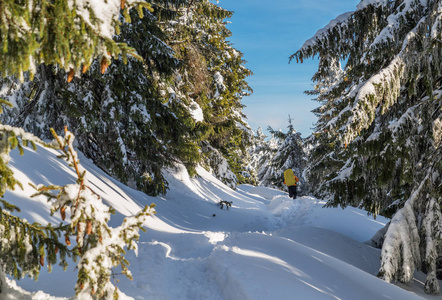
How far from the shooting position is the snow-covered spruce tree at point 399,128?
516 cm

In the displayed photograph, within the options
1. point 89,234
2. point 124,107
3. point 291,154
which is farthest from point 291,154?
point 89,234

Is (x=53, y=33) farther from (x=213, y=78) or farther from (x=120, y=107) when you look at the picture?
(x=213, y=78)

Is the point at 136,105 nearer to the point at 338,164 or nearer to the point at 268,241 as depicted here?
the point at 268,241

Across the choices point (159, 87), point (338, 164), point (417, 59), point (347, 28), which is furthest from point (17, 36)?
point (338, 164)

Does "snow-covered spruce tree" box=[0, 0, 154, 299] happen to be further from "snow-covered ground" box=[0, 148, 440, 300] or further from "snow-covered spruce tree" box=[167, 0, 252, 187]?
"snow-covered spruce tree" box=[167, 0, 252, 187]

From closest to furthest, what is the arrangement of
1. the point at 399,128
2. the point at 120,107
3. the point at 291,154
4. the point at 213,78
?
the point at 399,128 < the point at 120,107 < the point at 213,78 < the point at 291,154

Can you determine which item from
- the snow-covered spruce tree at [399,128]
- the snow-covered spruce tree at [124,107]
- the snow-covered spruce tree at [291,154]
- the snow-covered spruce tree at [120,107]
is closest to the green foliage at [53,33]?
the snow-covered spruce tree at [399,128]

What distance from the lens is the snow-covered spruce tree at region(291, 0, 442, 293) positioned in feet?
16.9

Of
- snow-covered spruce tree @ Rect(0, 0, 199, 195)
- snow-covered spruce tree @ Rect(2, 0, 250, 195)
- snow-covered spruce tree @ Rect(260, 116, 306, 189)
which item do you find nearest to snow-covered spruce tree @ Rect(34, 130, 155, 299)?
snow-covered spruce tree @ Rect(2, 0, 250, 195)

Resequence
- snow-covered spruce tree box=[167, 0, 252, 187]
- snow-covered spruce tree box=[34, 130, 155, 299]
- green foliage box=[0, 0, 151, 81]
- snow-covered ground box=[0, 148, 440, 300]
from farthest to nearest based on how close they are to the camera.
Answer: snow-covered spruce tree box=[167, 0, 252, 187]
snow-covered ground box=[0, 148, 440, 300]
snow-covered spruce tree box=[34, 130, 155, 299]
green foliage box=[0, 0, 151, 81]

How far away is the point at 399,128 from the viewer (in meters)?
5.68

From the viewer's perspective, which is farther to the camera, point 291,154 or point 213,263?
point 291,154

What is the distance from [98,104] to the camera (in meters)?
9.62

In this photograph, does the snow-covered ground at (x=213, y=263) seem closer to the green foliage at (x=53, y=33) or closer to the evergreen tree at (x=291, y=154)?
the green foliage at (x=53, y=33)
